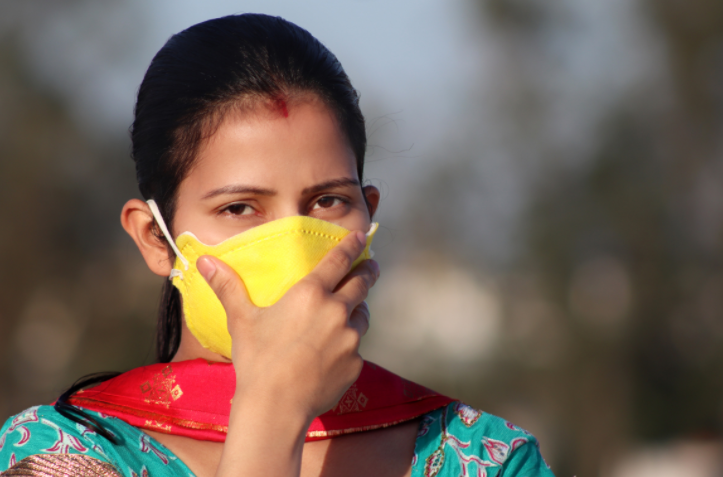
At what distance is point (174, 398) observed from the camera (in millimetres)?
1658

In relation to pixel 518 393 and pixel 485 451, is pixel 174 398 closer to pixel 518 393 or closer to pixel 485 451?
pixel 485 451

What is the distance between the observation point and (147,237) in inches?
74.2

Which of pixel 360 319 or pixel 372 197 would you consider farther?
pixel 372 197

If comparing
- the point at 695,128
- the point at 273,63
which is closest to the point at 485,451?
the point at 273,63

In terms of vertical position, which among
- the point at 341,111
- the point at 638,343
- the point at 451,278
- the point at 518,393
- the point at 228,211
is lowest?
the point at 228,211

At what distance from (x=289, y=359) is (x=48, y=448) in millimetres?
583

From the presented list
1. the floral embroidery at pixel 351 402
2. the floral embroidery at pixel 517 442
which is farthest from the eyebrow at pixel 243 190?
the floral embroidery at pixel 517 442

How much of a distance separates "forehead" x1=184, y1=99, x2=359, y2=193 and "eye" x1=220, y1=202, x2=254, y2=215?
7cm

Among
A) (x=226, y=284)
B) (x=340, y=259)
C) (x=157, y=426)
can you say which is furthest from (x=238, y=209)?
(x=157, y=426)

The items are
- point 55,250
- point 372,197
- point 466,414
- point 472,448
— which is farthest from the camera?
point 55,250

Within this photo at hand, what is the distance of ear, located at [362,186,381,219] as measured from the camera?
212cm

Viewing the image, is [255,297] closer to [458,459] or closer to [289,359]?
[289,359]

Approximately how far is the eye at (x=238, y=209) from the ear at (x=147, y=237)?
269mm

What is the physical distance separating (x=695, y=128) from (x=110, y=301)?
9542 millimetres
